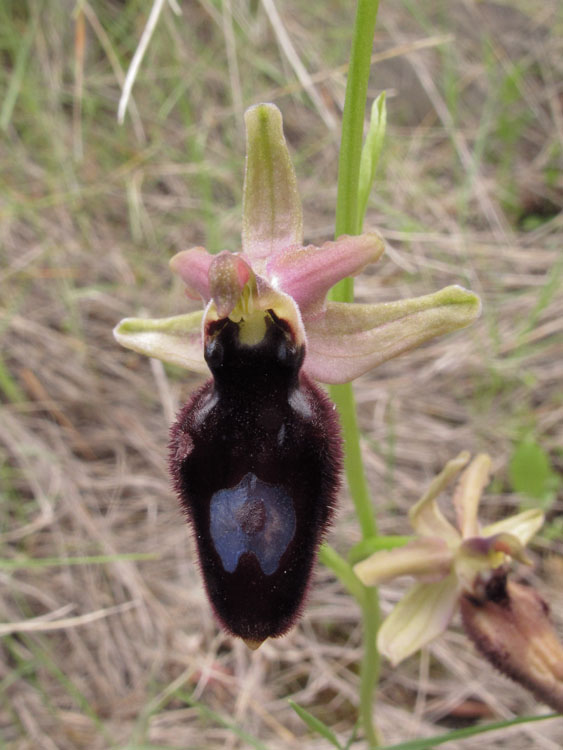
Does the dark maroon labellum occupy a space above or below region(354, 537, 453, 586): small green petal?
above

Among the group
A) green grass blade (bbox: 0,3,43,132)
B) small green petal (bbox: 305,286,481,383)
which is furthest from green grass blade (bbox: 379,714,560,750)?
green grass blade (bbox: 0,3,43,132)

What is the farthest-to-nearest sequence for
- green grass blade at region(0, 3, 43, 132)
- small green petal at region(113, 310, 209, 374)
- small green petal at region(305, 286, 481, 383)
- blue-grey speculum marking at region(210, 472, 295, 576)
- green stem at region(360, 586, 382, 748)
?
green grass blade at region(0, 3, 43, 132), green stem at region(360, 586, 382, 748), small green petal at region(113, 310, 209, 374), small green petal at region(305, 286, 481, 383), blue-grey speculum marking at region(210, 472, 295, 576)

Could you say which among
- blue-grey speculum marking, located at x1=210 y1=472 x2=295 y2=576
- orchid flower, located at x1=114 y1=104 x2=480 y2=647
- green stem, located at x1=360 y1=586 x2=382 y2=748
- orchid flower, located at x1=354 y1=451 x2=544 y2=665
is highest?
orchid flower, located at x1=114 y1=104 x2=480 y2=647

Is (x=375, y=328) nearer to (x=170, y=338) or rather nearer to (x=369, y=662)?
(x=170, y=338)

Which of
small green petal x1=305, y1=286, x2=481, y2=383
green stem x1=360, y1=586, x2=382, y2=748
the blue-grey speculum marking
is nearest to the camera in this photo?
the blue-grey speculum marking

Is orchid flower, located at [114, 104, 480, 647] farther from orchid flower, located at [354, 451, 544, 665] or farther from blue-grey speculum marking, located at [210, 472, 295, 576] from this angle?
orchid flower, located at [354, 451, 544, 665]

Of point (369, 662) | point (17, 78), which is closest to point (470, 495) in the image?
point (369, 662)
